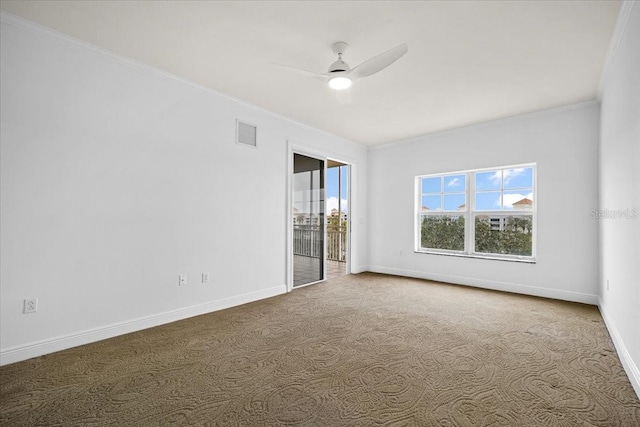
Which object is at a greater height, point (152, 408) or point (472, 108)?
point (472, 108)

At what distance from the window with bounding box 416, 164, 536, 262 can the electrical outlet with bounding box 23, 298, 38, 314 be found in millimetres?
5307

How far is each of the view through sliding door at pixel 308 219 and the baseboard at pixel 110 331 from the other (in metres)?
1.13

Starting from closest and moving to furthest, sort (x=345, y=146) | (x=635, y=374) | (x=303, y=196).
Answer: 1. (x=635, y=374)
2. (x=303, y=196)
3. (x=345, y=146)

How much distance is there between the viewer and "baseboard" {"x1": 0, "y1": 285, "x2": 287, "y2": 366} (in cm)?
239

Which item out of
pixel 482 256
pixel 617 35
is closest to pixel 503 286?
pixel 482 256

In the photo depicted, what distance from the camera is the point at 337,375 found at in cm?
222

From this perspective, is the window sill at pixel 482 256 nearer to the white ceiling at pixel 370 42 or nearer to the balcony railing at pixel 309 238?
the balcony railing at pixel 309 238

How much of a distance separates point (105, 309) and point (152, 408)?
1439 mm

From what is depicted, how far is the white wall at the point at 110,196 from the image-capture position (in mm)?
2408

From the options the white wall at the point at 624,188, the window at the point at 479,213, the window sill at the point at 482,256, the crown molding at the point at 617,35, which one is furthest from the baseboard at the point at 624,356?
the crown molding at the point at 617,35

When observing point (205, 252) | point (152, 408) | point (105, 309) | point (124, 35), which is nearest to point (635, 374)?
point (152, 408)

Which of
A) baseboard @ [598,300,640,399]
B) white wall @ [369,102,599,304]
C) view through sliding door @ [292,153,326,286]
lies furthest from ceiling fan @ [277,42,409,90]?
white wall @ [369,102,599,304]

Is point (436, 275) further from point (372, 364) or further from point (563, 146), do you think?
point (372, 364)

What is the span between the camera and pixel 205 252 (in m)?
3.63
